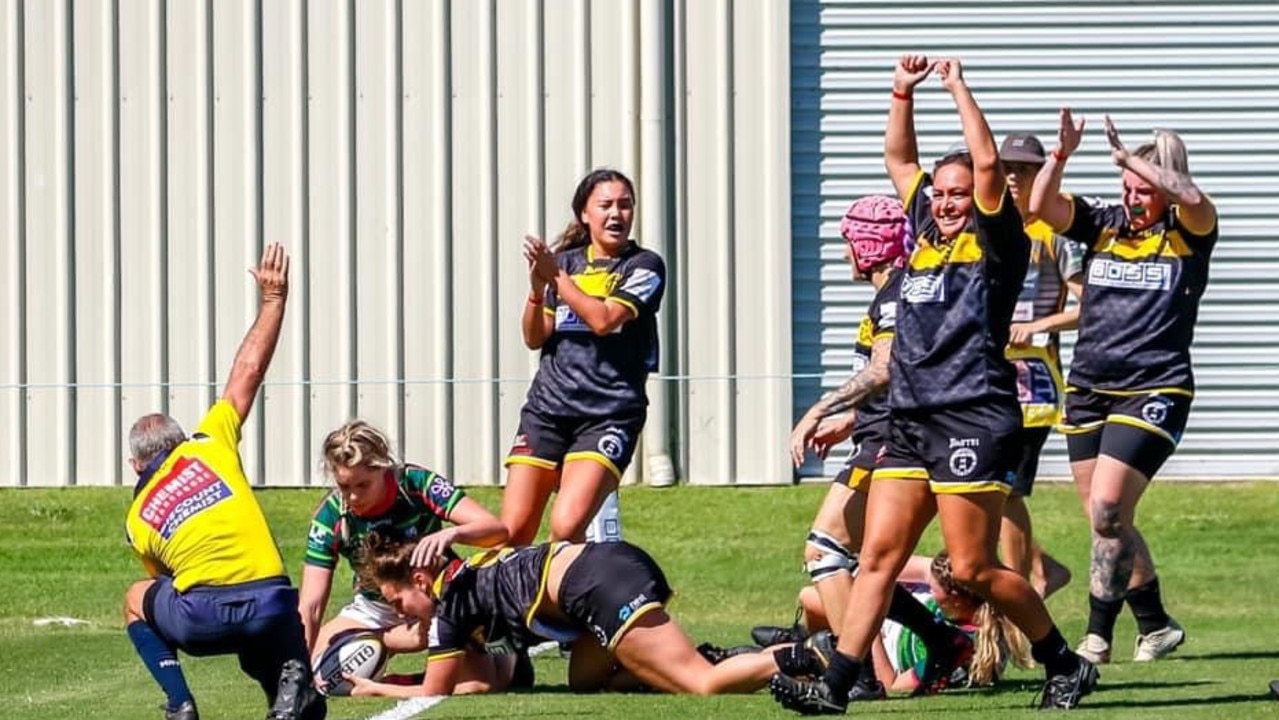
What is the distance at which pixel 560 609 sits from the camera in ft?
29.9

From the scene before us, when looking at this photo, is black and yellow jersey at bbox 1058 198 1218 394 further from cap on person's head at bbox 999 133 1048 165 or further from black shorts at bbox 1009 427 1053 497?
black shorts at bbox 1009 427 1053 497

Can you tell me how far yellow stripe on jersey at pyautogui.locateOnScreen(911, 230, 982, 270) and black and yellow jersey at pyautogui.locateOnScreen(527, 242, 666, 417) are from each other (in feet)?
6.41

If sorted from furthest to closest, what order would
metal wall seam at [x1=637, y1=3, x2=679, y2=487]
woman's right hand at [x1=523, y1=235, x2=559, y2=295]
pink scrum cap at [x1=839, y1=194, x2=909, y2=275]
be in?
metal wall seam at [x1=637, y1=3, x2=679, y2=487] → woman's right hand at [x1=523, y1=235, x2=559, y2=295] → pink scrum cap at [x1=839, y1=194, x2=909, y2=275]

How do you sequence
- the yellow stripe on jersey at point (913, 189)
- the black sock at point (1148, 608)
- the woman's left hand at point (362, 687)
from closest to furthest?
the yellow stripe on jersey at point (913, 189), the woman's left hand at point (362, 687), the black sock at point (1148, 608)

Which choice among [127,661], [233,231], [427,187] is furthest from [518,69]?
[127,661]

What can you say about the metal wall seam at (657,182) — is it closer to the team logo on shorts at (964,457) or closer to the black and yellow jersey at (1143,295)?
the black and yellow jersey at (1143,295)

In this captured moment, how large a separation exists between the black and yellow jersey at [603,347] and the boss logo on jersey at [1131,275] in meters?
1.70

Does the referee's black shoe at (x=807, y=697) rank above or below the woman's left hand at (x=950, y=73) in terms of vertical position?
below

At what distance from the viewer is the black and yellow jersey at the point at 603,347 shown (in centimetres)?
1020

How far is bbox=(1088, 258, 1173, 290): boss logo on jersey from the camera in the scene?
995cm

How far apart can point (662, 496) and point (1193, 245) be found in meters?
6.75

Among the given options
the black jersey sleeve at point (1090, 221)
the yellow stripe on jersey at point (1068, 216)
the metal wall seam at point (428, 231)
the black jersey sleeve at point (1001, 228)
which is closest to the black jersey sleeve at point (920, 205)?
the black jersey sleeve at point (1001, 228)

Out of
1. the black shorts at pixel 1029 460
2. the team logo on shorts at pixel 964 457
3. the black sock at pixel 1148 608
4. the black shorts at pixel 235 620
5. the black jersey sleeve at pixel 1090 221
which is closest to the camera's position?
the black shorts at pixel 235 620

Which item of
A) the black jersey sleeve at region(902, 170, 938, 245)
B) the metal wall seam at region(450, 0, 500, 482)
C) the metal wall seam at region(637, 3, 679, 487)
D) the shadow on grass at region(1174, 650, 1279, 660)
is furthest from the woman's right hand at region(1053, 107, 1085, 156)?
the metal wall seam at region(450, 0, 500, 482)
